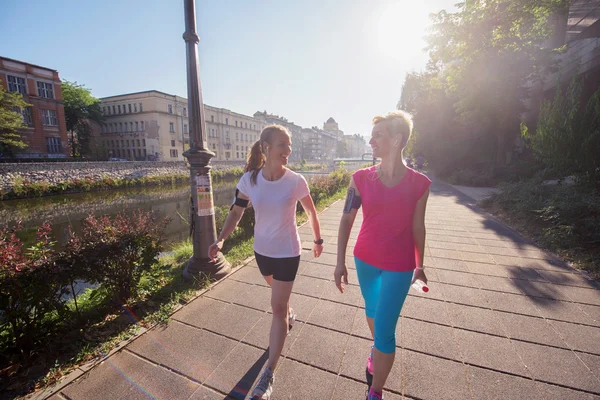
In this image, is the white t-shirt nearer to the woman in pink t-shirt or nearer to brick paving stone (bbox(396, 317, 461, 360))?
the woman in pink t-shirt

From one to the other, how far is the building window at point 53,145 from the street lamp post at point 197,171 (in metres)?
47.0

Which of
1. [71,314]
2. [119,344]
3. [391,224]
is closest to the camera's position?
[391,224]

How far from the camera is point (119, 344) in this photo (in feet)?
9.00

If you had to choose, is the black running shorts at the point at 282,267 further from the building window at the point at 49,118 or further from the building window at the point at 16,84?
the building window at the point at 49,118

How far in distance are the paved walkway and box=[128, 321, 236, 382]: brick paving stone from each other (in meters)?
0.01

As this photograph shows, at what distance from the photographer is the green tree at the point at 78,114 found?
163 ft

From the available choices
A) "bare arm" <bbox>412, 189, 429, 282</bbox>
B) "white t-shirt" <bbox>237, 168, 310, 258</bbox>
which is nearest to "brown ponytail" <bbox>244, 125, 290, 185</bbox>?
"white t-shirt" <bbox>237, 168, 310, 258</bbox>

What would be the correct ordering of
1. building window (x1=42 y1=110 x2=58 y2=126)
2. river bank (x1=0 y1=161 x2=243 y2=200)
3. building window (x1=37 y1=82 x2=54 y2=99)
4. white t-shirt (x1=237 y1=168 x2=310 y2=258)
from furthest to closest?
building window (x1=42 y1=110 x2=58 y2=126) → building window (x1=37 y1=82 x2=54 y2=99) → river bank (x1=0 y1=161 x2=243 y2=200) → white t-shirt (x1=237 y1=168 x2=310 y2=258)

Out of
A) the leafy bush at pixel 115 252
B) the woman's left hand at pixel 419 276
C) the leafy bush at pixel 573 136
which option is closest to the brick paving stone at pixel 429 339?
the woman's left hand at pixel 419 276

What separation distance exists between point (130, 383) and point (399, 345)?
254 centimetres

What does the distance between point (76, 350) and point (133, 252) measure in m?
1.19

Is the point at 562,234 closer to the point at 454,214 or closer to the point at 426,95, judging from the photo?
the point at 454,214

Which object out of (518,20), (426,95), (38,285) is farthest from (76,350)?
(426,95)

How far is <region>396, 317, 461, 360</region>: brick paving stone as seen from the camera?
2.62m
